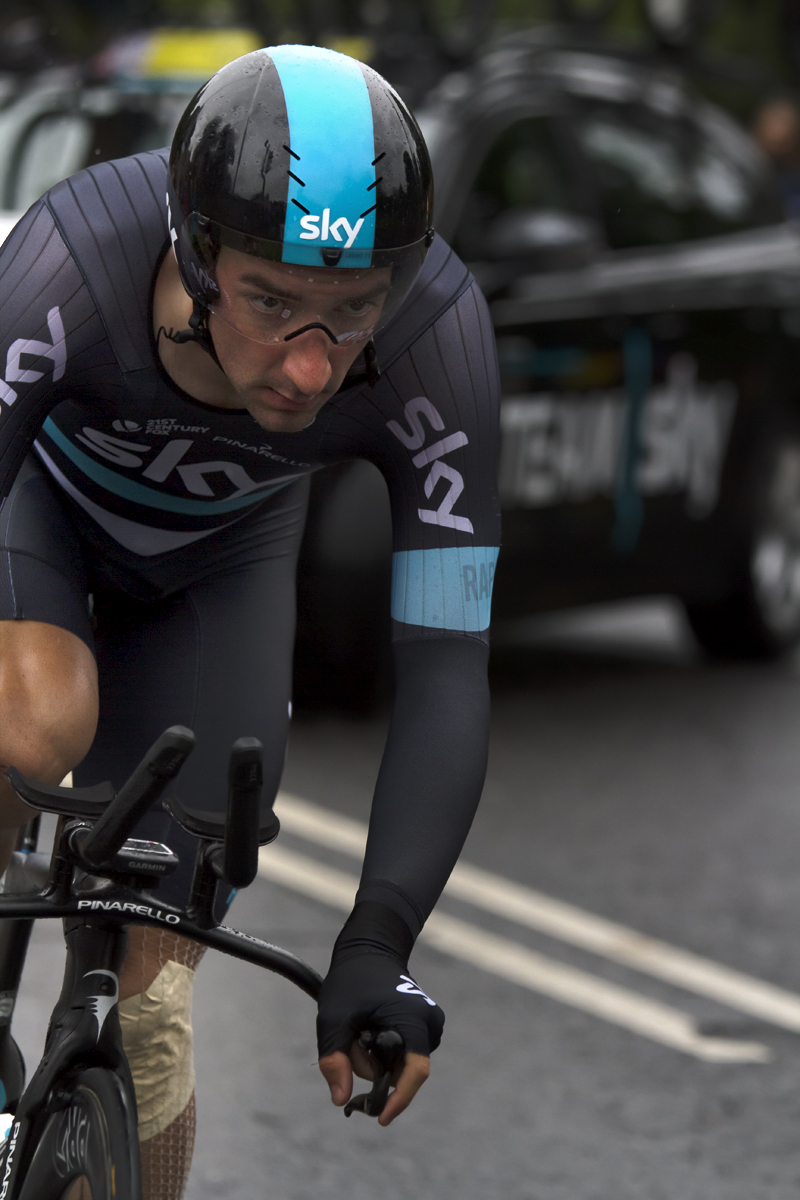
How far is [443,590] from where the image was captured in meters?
2.42

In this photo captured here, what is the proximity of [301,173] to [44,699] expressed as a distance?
28.2 inches

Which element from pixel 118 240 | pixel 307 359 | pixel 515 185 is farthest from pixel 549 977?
pixel 515 185

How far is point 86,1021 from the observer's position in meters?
2.11

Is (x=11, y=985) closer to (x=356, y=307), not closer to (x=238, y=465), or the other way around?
(x=238, y=465)

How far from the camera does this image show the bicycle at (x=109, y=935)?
1.80m

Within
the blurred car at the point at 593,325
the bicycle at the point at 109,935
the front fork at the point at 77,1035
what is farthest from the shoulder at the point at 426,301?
the blurred car at the point at 593,325

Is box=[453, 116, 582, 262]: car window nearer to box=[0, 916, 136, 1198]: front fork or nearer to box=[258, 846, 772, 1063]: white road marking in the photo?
box=[258, 846, 772, 1063]: white road marking

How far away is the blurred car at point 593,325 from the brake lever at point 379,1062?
4.34m

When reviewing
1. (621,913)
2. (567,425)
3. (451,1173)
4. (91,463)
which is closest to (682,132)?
(567,425)

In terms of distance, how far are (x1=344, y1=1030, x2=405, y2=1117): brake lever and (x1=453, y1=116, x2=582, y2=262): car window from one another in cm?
471

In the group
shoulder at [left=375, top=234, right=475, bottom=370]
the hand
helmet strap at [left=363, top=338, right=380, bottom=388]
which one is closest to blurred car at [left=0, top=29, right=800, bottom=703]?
shoulder at [left=375, top=234, right=475, bottom=370]

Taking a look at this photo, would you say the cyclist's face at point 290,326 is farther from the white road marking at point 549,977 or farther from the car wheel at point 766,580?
the car wheel at point 766,580

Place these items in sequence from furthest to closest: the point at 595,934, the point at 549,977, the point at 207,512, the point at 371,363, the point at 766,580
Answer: the point at 766,580, the point at 595,934, the point at 549,977, the point at 207,512, the point at 371,363

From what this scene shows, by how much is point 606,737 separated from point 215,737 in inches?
184
